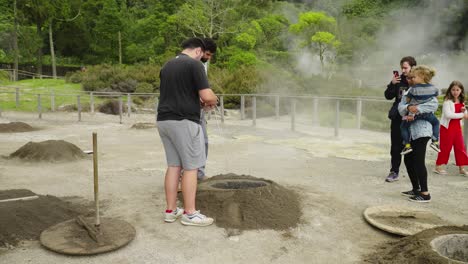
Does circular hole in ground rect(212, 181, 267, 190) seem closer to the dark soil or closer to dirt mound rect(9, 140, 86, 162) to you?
dirt mound rect(9, 140, 86, 162)

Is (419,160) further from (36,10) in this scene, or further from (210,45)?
(36,10)

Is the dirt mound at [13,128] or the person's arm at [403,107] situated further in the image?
the dirt mound at [13,128]

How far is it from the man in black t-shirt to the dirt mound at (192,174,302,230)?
213 millimetres

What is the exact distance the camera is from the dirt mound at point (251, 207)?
3.97m

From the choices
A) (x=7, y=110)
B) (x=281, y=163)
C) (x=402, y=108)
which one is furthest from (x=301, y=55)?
(x=402, y=108)

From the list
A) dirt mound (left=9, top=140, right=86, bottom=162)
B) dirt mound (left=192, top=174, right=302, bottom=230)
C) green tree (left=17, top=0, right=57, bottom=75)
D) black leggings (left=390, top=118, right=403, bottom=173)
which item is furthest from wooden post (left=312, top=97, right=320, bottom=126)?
green tree (left=17, top=0, right=57, bottom=75)

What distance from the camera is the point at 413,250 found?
10.3 feet

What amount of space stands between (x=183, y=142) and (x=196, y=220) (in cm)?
69

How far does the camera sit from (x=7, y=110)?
1789 cm

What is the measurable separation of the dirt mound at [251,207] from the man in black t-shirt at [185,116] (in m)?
0.21

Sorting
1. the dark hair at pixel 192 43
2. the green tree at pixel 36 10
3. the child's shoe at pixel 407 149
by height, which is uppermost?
the green tree at pixel 36 10

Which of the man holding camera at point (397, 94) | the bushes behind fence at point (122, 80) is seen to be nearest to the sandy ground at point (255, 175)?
the man holding camera at point (397, 94)

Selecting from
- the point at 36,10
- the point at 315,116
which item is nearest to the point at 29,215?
the point at 315,116

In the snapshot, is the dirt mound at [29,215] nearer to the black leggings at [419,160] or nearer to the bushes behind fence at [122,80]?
the black leggings at [419,160]
